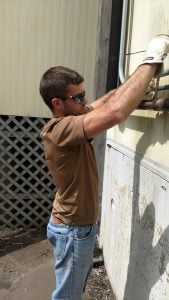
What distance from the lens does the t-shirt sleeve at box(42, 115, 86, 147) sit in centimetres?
244

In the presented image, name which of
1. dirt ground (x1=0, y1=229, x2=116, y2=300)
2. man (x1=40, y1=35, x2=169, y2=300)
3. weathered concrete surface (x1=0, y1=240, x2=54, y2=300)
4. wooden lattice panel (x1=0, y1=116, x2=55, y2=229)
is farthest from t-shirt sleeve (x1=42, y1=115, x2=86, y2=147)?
wooden lattice panel (x1=0, y1=116, x2=55, y2=229)

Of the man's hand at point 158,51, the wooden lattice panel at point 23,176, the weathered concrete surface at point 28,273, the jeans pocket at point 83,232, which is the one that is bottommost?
the weathered concrete surface at point 28,273

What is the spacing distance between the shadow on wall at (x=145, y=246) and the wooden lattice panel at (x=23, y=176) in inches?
104

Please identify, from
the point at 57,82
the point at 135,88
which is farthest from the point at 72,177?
the point at 135,88

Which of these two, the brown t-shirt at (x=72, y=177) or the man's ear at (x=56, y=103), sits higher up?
the man's ear at (x=56, y=103)

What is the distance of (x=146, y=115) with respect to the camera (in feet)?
9.87

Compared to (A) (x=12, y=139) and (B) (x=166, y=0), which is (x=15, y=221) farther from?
(B) (x=166, y=0)

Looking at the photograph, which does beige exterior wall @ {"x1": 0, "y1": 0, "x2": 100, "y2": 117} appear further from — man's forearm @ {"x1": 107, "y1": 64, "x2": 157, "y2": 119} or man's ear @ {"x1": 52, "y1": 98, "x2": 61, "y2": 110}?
man's forearm @ {"x1": 107, "y1": 64, "x2": 157, "y2": 119}

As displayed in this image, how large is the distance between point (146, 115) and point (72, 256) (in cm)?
107

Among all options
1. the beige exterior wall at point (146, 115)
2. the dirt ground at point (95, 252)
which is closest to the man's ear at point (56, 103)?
the beige exterior wall at point (146, 115)

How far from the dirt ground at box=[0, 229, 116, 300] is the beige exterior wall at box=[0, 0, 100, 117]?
1.59m

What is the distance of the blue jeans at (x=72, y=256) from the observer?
284 cm

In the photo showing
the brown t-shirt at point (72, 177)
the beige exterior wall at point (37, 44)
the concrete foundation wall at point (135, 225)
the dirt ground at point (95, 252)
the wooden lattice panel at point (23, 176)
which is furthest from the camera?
the wooden lattice panel at point (23, 176)

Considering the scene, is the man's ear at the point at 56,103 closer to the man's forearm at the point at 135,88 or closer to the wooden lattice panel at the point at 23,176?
the man's forearm at the point at 135,88
